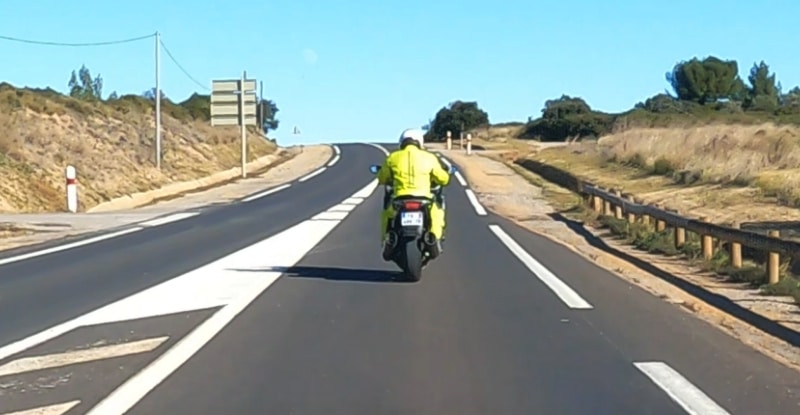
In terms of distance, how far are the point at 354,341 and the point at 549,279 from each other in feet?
17.7

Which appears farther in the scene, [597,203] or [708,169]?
[708,169]

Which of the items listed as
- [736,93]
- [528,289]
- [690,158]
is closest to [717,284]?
[528,289]

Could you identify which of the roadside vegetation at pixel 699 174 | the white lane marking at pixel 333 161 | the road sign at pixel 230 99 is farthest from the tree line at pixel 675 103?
the road sign at pixel 230 99

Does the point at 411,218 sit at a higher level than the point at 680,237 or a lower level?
higher

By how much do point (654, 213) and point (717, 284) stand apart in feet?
18.3

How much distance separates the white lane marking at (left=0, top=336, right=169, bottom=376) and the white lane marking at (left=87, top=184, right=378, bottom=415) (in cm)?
30

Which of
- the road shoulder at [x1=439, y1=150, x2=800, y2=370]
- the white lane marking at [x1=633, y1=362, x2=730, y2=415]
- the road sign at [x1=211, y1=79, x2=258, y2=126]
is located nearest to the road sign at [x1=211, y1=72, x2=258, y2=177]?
the road sign at [x1=211, y1=79, x2=258, y2=126]

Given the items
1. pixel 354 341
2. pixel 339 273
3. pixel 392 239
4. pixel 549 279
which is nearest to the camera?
pixel 354 341

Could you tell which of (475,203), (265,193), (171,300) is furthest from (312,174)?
(171,300)

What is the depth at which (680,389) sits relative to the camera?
333 inches

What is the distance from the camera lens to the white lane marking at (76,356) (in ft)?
30.8

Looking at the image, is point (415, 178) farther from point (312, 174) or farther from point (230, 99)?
point (230, 99)

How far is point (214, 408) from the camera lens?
7.84m

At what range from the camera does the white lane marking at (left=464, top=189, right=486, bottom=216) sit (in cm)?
3077
